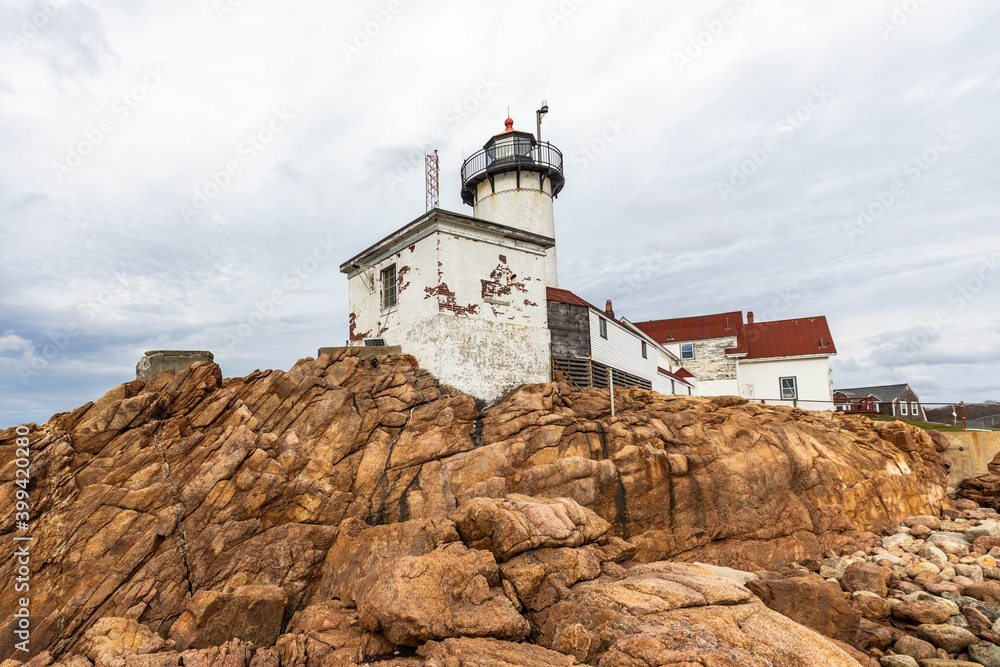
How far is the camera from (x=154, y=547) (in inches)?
427

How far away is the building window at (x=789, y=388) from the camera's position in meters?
35.4

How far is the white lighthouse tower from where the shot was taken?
25125mm

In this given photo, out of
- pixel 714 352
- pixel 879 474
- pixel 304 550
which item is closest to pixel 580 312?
pixel 879 474

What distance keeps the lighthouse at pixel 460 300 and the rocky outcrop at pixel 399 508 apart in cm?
116

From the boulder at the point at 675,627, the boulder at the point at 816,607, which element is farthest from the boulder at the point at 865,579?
the boulder at the point at 675,627

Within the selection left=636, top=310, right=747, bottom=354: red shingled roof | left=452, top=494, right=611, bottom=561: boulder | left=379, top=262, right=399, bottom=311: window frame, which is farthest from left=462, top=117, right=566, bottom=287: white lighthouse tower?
left=636, top=310, right=747, bottom=354: red shingled roof

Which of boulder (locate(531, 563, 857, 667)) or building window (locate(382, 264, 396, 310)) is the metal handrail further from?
boulder (locate(531, 563, 857, 667))

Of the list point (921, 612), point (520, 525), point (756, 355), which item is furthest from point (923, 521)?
point (756, 355)

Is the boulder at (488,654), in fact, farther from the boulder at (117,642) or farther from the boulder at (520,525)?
the boulder at (117,642)

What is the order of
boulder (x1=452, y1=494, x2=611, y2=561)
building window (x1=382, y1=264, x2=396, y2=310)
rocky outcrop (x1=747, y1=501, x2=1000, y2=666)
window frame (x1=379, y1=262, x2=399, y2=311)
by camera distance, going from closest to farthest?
boulder (x1=452, y1=494, x2=611, y2=561)
rocky outcrop (x1=747, y1=501, x2=1000, y2=666)
window frame (x1=379, y1=262, x2=399, y2=311)
building window (x1=382, y1=264, x2=396, y2=310)

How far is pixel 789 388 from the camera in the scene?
35594 mm

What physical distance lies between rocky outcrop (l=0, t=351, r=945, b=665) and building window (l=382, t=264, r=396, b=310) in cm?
284

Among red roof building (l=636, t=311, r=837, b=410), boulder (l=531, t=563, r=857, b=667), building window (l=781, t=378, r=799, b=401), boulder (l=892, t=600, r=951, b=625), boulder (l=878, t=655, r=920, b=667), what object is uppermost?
red roof building (l=636, t=311, r=837, b=410)

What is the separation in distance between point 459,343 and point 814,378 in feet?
91.8
